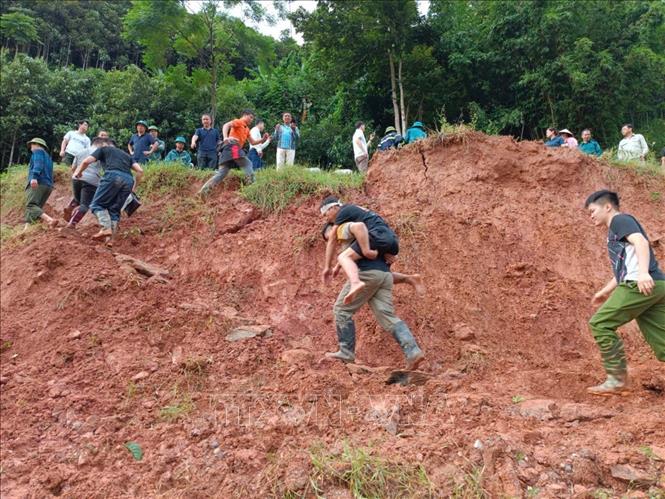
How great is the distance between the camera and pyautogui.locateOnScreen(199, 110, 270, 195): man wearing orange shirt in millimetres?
8000

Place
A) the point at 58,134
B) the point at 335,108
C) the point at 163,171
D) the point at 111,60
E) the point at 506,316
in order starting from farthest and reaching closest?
the point at 111,60 < the point at 335,108 < the point at 58,134 < the point at 163,171 < the point at 506,316

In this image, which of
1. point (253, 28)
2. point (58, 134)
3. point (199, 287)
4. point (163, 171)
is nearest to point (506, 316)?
point (199, 287)

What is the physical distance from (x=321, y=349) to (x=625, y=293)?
292cm

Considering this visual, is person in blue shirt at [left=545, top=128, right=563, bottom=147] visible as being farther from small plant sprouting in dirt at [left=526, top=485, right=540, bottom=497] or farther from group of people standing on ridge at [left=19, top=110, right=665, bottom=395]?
small plant sprouting in dirt at [left=526, top=485, right=540, bottom=497]

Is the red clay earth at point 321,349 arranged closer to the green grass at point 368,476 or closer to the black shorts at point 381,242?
the green grass at point 368,476

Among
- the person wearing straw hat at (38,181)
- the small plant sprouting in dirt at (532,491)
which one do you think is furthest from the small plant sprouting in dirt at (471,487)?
the person wearing straw hat at (38,181)

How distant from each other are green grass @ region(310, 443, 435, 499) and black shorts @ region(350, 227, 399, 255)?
186 cm

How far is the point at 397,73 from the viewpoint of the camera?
52.6 ft

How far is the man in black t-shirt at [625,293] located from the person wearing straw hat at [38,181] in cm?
733

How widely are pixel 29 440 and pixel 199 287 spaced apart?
2.72 m

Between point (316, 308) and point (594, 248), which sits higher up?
point (594, 248)

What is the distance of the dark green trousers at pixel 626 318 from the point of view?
385 centimetres

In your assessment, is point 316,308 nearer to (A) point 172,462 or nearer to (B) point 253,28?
(A) point 172,462

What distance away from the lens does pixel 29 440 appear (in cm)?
443
